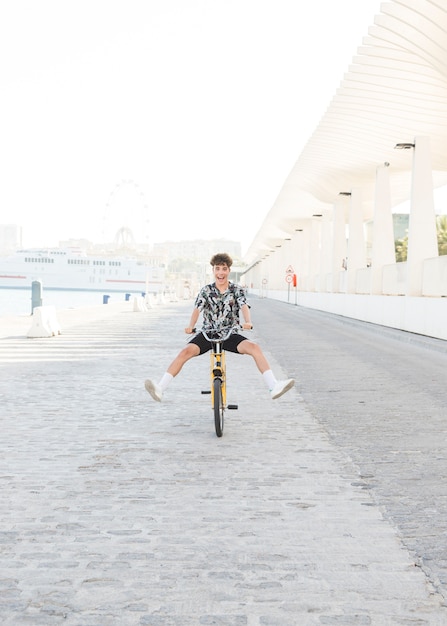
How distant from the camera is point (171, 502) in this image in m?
4.95

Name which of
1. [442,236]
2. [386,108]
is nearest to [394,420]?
[386,108]

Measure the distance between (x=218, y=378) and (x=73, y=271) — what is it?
12781cm

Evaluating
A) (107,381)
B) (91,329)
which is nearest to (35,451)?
(107,381)

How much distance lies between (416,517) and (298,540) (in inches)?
32.7

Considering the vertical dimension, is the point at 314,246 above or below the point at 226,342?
above

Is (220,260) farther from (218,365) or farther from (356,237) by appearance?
(356,237)

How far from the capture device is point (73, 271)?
133 metres

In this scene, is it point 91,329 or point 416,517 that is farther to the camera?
point 91,329

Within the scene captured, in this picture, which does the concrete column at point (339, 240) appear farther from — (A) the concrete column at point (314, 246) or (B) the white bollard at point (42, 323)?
(B) the white bollard at point (42, 323)

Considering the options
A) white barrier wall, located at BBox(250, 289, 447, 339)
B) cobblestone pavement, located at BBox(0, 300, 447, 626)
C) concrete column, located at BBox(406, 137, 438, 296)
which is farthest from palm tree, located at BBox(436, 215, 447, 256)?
cobblestone pavement, located at BBox(0, 300, 447, 626)

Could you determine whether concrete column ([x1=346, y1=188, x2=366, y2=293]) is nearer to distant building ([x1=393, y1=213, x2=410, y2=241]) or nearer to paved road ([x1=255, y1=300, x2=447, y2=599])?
paved road ([x1=255, y1=300, x2=447, y2=599])

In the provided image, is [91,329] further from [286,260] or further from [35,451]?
[286,260]

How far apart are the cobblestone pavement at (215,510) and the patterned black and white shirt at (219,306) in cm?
99

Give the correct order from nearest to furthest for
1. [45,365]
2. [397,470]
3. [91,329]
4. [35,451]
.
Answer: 1. [397,470]
2. [35,451]
3. [45,365]
4. [91,329]
